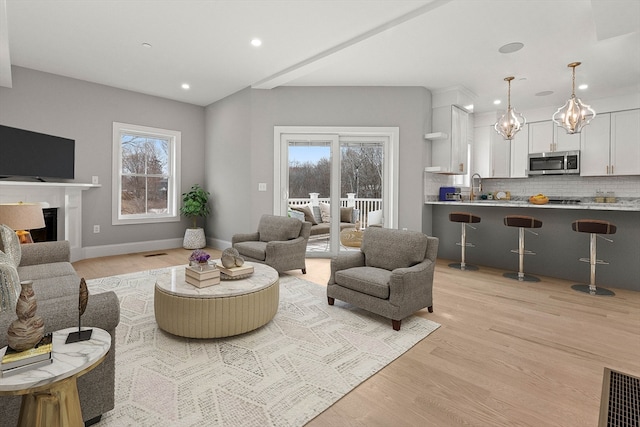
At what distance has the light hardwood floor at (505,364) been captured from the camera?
1677 mm

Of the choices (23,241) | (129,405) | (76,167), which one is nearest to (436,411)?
(129,405)

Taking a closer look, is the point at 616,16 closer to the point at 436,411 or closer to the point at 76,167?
the point at 436,411

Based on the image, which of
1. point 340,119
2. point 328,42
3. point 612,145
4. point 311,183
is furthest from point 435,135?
point 612,145

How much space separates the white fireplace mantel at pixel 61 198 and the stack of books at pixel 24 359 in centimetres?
422

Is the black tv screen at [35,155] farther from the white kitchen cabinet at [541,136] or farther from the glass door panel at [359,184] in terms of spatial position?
the white kitchen cabinet at [541,136]

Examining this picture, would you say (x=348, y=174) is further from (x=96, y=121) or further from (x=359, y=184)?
(x=96, y=121)

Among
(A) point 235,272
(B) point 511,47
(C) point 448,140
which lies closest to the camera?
(A) point 235,272

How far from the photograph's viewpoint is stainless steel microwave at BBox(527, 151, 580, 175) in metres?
5.96

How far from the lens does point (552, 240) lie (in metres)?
4.43

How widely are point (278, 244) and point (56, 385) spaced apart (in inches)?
118

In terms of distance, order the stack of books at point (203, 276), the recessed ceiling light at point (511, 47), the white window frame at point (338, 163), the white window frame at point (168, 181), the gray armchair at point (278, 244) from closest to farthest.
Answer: the stack of books at point (203, 276)
the recessed ceiling light at point (511, 47)
the gray armchair at point (278, 244)
the white window frame at point (338, 163)
the white window frame at point (168, 181)

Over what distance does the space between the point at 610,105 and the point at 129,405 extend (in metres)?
7.75

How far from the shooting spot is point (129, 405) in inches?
66.1

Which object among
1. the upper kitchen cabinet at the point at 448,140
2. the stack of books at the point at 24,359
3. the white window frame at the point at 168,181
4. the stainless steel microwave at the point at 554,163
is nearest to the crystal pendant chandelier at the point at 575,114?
the upper kitchen cabinet at the point at 448,140
